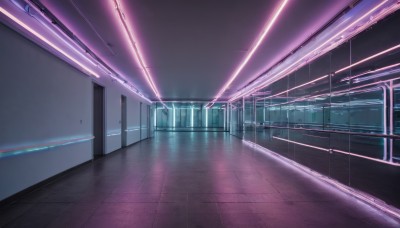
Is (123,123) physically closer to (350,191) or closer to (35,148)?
(35,148)

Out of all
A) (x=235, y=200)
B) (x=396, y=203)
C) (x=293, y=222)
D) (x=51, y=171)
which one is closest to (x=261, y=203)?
(x=235, y=200)

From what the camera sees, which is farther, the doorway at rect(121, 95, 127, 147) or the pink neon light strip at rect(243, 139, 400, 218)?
the doorway at rect(121, 95, 127, 147)

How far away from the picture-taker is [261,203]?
3285mm

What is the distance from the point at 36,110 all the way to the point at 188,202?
11.3ft

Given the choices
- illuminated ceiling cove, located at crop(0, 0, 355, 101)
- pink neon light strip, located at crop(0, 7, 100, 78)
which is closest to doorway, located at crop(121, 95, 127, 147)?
illuminated ceiling cove, located at crop(0, 0, 355, 101)

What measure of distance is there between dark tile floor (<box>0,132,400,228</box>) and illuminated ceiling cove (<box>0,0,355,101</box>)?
316cm

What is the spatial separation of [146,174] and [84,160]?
2.41m

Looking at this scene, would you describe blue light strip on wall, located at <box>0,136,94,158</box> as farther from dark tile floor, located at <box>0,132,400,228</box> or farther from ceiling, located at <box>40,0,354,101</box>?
ceiling, located at <box>40,0,354,101</box>

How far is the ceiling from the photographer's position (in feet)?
10.7

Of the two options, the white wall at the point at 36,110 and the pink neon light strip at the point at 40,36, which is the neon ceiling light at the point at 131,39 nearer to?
the pink neon light strip at the point at 40,36

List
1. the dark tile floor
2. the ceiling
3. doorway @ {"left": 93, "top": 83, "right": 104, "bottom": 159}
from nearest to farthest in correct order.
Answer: the dark tile floor < the ceiling < doorway @ {"left": 93, "top": 83, "right": 104, "bottom": 159}

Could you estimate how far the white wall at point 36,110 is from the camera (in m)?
3.28

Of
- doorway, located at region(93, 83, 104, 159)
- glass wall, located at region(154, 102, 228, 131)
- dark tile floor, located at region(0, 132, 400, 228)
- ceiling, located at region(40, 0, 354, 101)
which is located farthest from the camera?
glass wall, located at region(154, 102, 228, 131)

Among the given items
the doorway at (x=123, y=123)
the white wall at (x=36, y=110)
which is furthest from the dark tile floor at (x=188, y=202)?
the doorway at (x=123, y=123)
